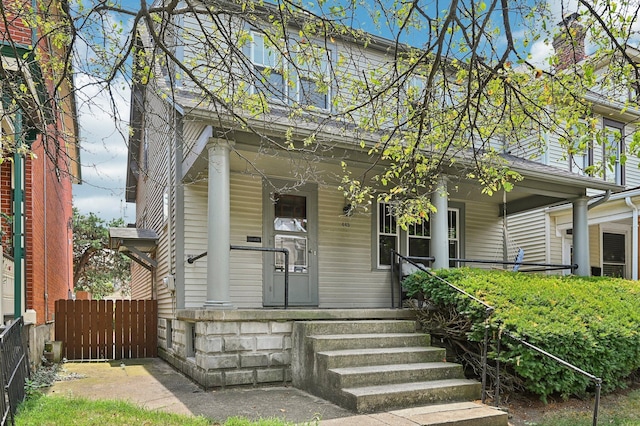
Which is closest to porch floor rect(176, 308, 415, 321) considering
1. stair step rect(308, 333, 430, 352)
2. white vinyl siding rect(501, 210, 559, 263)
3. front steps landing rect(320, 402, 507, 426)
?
stair step rect(308, 333, 430, 352)

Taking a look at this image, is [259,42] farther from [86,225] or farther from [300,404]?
[86,225]

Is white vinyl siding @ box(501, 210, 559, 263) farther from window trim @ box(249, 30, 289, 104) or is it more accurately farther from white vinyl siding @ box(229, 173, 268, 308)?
window trim @ box(249, 30, 289, 104)

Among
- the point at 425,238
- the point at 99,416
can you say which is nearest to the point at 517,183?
the point at 425,238

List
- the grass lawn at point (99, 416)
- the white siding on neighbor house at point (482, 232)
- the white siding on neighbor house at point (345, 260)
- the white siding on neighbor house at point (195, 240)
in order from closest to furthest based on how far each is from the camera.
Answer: the grass lawn at point (99, 416) → the white siding on neighbor house at point (195, 240) → the white siding on neighbor house at point (345, 260) → the white siding on neighbor house at point (482, 232)

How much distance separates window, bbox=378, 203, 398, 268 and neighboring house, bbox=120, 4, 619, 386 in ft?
0.07

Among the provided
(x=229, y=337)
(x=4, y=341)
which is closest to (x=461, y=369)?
(x=229, y=337)

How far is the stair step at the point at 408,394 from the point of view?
5.19 meters

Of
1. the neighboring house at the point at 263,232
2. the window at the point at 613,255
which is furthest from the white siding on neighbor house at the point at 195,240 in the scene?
the window at the point at 613,255

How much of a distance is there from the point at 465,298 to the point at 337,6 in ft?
12.2

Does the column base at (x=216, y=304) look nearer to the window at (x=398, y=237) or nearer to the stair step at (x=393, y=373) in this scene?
the stair step at (x=393, y=373)

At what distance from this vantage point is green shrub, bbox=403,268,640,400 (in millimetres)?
5699

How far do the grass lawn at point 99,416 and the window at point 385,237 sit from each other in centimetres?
581

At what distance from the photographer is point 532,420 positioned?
5.36m

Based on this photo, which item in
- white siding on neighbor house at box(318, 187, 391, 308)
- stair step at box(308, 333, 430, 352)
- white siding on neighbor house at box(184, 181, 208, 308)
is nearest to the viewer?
stair step at box(308, 333, 430, 352)
